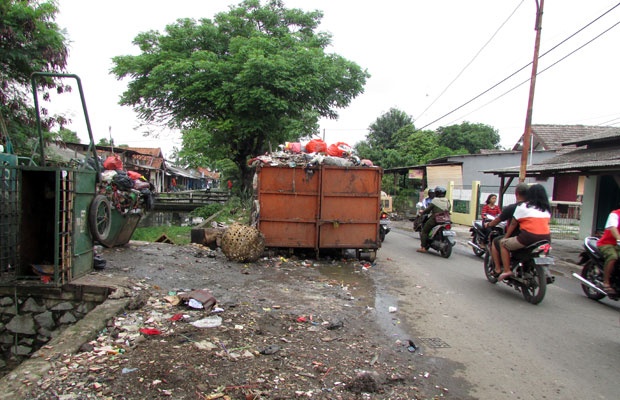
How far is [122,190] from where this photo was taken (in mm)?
7488

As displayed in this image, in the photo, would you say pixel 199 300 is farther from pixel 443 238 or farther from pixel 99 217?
→ pixel 443 238

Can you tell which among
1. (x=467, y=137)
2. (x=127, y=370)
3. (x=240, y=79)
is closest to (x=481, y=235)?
(x=127, y=370)

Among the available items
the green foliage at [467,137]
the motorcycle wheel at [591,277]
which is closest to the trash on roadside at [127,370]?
the motorcycle wheel at [591,277]

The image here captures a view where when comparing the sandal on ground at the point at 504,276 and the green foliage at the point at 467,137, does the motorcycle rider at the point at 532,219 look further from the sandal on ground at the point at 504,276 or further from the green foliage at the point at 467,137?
the green foliage at the point at 467,137

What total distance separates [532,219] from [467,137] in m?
43.4

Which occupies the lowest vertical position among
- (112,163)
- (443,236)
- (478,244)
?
(478,244)

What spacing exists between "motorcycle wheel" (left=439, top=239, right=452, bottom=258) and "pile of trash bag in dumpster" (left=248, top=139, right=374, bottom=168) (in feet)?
9.46

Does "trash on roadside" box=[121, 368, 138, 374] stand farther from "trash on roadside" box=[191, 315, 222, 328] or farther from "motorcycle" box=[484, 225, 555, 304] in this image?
"motorcycle" box=[484, 225, 555, 304]

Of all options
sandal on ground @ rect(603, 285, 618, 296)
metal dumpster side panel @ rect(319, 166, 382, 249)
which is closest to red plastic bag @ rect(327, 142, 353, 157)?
metal dumpster side panel @ rect(319, 166, 382, 249)

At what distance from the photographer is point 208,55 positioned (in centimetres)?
1736

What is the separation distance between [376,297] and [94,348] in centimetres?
374

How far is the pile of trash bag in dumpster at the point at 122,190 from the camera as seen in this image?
7.21m

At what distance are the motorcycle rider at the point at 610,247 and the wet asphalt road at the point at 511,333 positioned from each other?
429mm

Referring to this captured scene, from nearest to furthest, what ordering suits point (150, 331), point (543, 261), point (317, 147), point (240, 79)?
point (150, 331)
point (543, 261)
point (317, 147)
point (240, 79)
